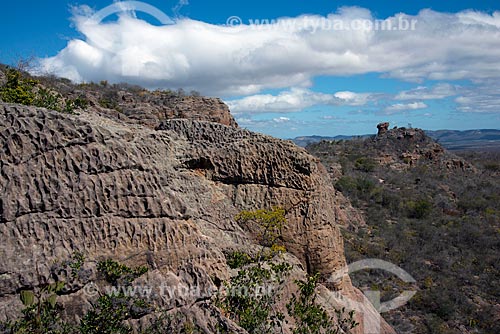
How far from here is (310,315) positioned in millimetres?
8906

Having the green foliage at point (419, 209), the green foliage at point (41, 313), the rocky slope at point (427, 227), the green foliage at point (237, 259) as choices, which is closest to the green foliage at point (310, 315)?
the green foliage at point (237, 259)

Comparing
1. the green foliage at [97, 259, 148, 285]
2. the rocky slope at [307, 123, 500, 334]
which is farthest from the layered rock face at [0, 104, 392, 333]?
the rocky slope at [307, 123, 500, 334]

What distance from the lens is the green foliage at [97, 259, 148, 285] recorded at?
7312 mm

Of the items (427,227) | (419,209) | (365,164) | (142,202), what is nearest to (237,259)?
(142,202)

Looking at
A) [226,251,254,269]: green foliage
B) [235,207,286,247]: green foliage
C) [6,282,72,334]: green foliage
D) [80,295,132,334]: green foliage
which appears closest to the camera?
[6,282,72,334]: green foliage

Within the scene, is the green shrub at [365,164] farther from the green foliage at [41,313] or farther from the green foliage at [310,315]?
the green foliage at [41,313]

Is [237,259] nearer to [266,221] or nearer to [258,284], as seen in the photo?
[258,284]

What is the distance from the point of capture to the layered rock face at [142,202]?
7098 millimetres

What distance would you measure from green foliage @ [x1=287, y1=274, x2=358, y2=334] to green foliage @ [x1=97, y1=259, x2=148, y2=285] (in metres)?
3.50

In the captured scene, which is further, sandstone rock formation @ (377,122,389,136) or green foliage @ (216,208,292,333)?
sandstone rock formation @ (377,122,389,136)

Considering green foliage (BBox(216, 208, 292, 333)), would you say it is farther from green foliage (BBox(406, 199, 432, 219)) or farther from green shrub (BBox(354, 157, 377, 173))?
green shrub (BBox(354, 157, 377, 173))

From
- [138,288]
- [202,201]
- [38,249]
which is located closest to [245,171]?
[202,201]

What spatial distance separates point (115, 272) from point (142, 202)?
1.48 meters

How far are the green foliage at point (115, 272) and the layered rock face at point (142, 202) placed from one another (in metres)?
0.15
